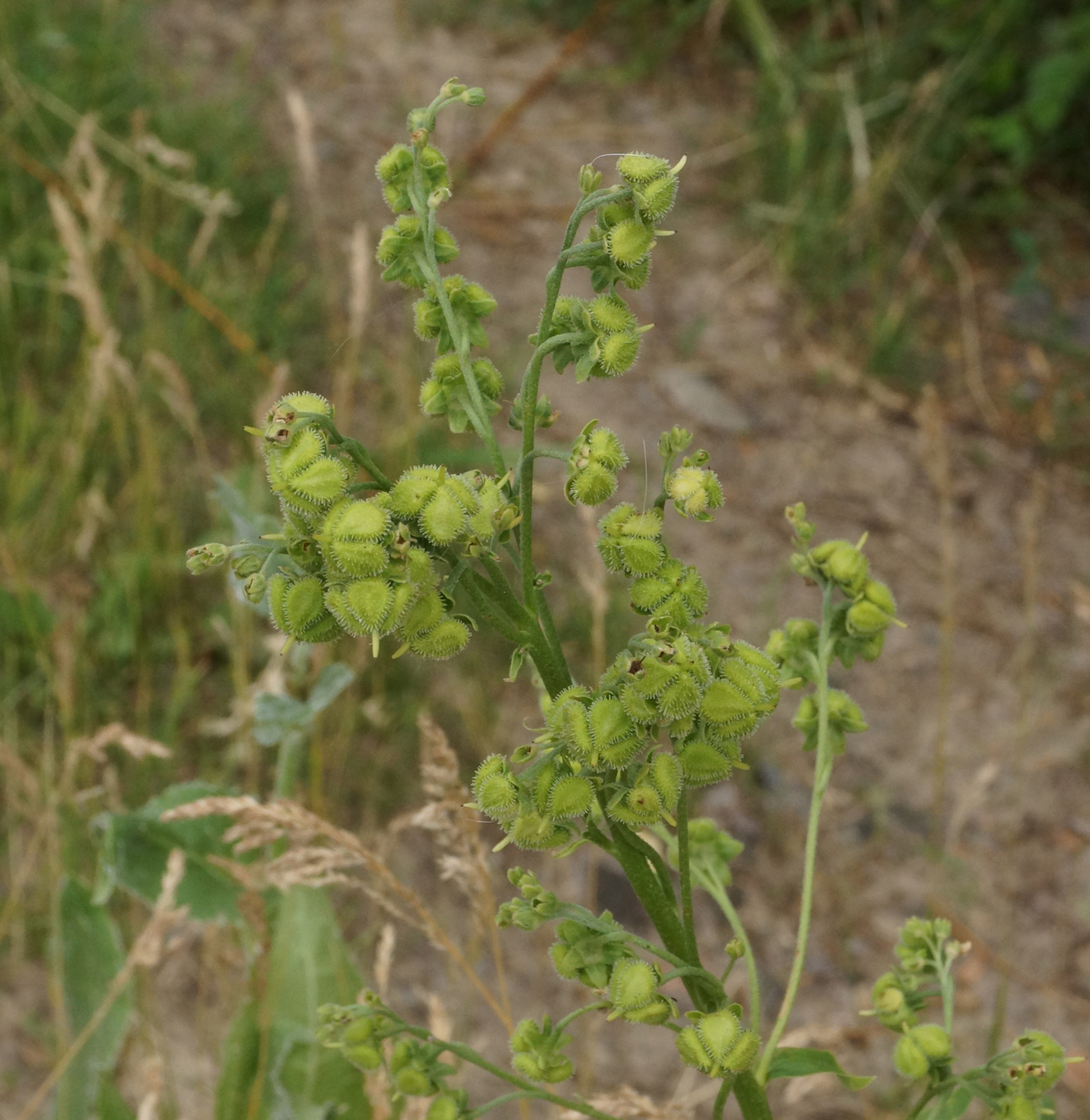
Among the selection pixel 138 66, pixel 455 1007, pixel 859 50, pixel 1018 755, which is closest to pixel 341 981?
pixel 455 1007

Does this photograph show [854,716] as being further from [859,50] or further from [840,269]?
[859,50]

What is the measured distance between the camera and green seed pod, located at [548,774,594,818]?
131cm

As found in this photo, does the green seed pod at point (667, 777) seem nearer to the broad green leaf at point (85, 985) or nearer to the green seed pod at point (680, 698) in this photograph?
the green seed pod at point (680, 698)

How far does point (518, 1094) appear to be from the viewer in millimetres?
1489

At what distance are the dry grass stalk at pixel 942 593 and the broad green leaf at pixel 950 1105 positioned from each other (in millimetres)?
1834

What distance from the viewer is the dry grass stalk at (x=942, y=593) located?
3480 millimetres

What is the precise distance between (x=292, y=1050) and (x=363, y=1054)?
93 centimetres

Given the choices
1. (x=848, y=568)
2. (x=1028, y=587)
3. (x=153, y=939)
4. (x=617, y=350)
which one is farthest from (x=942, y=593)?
(x=617, y=350)

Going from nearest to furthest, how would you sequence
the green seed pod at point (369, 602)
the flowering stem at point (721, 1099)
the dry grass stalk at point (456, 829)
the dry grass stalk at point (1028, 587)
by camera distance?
1. the green seed pod at point (369, 602)
2. the flowering stem at point (721, 1099)
3. the dry grass stalk at point (456, 829)
4. the dry grass stalk at point (1028, 587)

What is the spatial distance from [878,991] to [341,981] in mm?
1259

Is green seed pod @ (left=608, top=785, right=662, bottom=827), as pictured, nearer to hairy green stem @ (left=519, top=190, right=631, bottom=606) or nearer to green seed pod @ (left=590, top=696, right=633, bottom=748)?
green seed pod @ (left=590, top=696, right=633, bottom=748)

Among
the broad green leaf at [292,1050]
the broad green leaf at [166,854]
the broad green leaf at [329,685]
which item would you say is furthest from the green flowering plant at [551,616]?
the broad green leaf at [166,854]

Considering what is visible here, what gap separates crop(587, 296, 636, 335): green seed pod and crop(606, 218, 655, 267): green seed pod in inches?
2.0

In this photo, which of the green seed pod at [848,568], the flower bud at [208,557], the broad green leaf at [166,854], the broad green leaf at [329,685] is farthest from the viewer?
the broad green leaf at [166,854]
